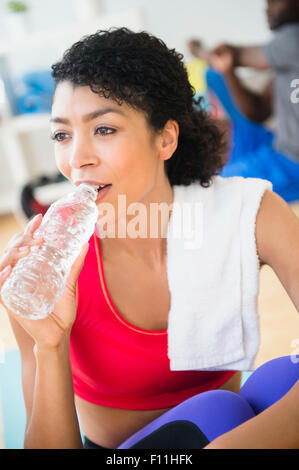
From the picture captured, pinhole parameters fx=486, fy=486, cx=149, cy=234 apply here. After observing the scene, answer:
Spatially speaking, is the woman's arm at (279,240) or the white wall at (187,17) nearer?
the woman's arm at (279,240)

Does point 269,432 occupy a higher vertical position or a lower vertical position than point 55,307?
lower

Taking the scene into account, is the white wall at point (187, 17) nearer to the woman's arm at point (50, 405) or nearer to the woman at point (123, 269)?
the woman at point (123, 269)

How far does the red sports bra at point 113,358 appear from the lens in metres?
0.85

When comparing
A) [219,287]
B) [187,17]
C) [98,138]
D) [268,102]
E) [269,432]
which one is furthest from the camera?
[187,17]

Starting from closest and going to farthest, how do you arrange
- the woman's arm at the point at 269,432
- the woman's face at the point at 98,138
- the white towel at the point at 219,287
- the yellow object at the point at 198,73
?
the woman's arm at the point at 269,432 < the woman's face at the point at 98,138 < the white towel at the point at 219,287 < the yellow object at the point at 198,73

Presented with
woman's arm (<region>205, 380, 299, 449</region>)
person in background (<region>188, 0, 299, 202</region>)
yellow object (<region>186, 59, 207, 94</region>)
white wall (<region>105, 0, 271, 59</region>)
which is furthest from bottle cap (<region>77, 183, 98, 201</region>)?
white wall (<region>105, 0, 271, 59</region>)

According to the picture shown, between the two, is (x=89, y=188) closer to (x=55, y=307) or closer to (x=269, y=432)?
(x=55, y=307)

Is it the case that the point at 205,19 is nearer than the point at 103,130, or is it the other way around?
the point at 103,130

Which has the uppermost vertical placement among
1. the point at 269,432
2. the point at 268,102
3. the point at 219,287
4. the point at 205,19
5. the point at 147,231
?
the point at 205,19

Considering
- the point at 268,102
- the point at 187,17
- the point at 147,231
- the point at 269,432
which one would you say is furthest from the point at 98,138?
the point at 187,17

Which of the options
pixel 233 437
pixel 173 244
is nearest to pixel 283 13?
pixel 173 244

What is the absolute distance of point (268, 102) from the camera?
2.94 meters

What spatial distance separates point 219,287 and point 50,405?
Result: 0.35 m

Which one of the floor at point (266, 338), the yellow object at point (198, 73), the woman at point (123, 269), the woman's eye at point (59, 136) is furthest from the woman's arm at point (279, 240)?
the yellow object at point (198, 73)
